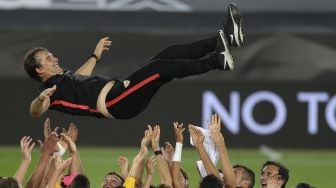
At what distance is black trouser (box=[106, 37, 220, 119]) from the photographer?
11.9 m

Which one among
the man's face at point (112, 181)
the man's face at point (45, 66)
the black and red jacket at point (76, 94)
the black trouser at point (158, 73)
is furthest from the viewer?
the man's face at point (45, 66)

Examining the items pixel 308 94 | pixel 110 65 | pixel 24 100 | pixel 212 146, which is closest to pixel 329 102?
pixel 308 94

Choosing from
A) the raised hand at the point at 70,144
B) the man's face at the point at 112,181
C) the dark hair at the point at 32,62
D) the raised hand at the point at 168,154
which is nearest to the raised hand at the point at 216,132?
the raised hand at the point at 168,154

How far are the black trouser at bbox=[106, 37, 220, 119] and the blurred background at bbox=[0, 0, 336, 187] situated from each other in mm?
7069

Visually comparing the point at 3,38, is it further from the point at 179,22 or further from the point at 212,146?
the point at 212,146

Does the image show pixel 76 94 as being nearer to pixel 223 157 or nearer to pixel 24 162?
pixel 24 162

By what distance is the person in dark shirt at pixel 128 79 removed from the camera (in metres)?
11.9

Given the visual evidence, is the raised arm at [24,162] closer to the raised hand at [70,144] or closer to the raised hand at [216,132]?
the raised hand at [70,144]

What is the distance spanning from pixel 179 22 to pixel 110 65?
139 cm

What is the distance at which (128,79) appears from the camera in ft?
40.5

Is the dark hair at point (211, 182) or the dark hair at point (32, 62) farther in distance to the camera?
the dark hair at point (32, 62)

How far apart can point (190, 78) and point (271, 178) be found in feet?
27.1

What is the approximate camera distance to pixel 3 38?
1980 centimetres

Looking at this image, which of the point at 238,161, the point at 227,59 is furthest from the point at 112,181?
the point at 238,161
